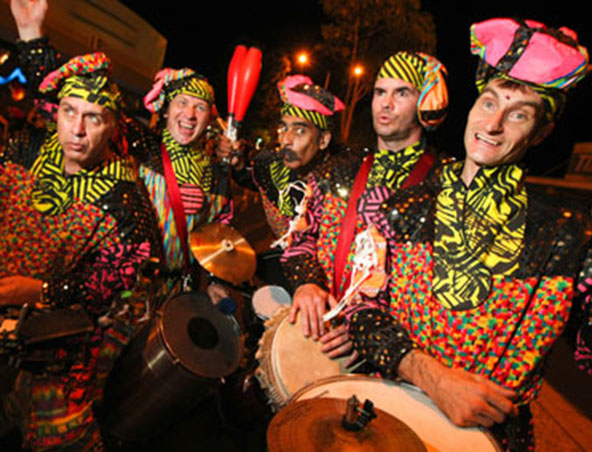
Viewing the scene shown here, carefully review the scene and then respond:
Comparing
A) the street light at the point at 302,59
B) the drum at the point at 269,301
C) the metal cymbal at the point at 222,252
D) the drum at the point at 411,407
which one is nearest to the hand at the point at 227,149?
the metal cymbal at the point at 222,252

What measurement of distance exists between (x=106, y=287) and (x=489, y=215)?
226 cm

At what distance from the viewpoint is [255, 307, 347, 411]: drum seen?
204 centimetres

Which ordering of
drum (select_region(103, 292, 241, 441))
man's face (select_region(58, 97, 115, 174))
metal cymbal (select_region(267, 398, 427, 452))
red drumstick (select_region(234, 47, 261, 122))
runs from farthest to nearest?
red drumstick (select_region(234, 47, 261, 122)), drum (select_region(103, 292, 241, 441)), man's face (select_region(58, 97, 115, 174)), metal cymbal (select_region(267, 398, 427, 452))

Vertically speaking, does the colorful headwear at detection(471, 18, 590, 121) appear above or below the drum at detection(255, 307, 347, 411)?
above

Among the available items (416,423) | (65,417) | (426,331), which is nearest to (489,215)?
(426,331)

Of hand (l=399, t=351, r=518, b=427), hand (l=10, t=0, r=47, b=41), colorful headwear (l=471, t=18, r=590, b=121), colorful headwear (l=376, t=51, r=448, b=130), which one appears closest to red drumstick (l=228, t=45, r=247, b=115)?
hand (l=10, t=0, r=47, b=41)

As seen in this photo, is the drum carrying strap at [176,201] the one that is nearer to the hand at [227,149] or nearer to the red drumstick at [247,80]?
the hand at [227,149]

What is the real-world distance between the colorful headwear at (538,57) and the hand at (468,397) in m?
1.11

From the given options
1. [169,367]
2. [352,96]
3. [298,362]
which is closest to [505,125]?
[298,362]

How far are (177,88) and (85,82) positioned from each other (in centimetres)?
114

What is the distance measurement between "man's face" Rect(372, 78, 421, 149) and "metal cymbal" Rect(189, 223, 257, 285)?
158 centimetres

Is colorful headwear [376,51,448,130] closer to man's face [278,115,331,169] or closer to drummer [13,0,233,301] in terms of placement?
man's face [278,115,331,169]

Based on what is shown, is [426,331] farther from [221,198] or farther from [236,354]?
[221,198]

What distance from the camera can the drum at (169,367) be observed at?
271 cm
